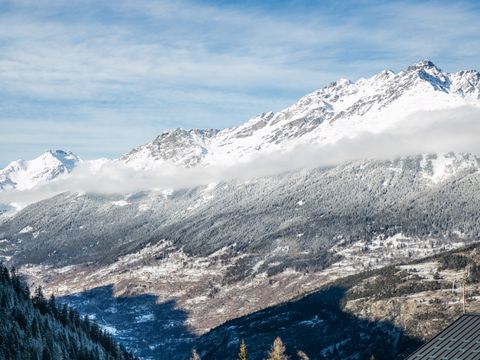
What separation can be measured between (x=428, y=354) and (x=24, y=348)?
13149 centimetres

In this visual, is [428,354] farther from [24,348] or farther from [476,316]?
[24,348]

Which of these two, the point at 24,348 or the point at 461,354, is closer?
the point at 461,354

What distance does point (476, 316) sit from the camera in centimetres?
9538

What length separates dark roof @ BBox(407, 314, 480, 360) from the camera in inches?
3479

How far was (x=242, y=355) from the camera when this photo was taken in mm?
121188

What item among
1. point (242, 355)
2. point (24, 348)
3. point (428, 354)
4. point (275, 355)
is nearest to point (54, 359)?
point (24, 348)

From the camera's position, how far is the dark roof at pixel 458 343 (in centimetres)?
8838

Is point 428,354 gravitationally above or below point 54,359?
above

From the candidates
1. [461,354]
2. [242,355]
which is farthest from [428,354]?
[242,355]

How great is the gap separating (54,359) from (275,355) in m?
111

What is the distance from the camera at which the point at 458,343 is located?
91188 millimetres

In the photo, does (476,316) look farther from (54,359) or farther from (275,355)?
(54,359)

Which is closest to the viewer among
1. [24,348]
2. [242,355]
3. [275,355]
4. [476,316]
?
[476,316]

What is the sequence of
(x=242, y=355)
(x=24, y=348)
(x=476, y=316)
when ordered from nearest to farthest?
(x=476, y=316) < (x=242, y=355) < (x=24, y=348)
